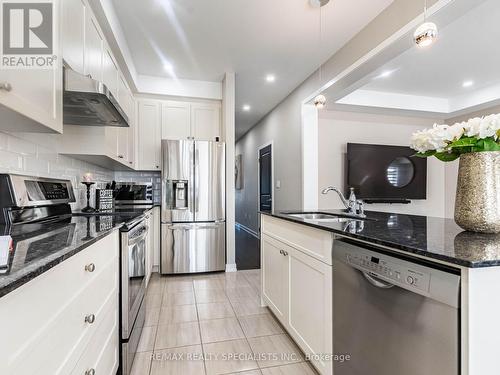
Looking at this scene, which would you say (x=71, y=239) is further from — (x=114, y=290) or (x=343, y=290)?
(x=343, y=290)

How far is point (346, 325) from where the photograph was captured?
1231 millimetres

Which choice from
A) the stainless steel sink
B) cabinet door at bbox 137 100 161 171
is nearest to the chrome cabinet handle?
the stainless steel sink

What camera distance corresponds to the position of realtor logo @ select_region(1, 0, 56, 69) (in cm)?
101

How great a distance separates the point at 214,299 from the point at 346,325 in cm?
177

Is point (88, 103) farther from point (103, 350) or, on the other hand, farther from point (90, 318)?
point (103, 350)

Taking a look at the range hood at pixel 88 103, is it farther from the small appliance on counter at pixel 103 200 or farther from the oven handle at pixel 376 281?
the oven handle at pixel 376 281

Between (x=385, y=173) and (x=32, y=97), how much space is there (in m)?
4.85

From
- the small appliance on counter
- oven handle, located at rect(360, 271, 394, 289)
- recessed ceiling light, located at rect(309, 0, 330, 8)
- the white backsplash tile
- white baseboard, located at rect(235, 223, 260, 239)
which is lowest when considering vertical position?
white baseboard, located at rect(235, 223, 260, 239)

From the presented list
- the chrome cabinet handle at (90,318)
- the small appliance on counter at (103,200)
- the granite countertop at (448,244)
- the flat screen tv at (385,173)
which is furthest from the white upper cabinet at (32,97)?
the flat screen tv at (385,173)

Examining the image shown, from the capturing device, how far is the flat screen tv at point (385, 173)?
447 centimetres

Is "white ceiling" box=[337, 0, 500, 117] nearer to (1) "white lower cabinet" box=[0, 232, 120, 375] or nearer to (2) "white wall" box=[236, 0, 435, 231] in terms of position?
(2) "white wall" box=[236, 0, 435, 231]

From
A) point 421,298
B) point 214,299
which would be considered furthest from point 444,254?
point 214,299

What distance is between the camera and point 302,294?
1.66 meters

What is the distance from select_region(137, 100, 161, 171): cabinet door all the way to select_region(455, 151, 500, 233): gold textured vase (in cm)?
366
